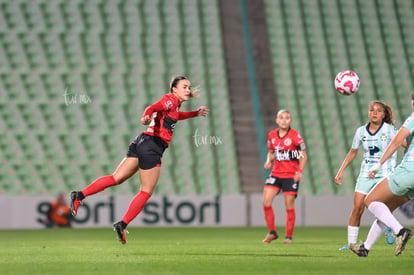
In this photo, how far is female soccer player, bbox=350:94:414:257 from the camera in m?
6.26

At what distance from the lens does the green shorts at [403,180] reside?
6277 millimetres

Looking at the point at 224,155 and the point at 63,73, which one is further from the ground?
the point at 63,73

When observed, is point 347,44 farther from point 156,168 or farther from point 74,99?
point 156,168

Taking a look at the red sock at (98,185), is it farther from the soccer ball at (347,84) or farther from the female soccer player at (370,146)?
the soccer ball at (347,84)

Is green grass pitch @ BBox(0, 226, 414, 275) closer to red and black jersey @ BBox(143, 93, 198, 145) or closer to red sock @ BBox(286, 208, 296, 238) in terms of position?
red sock @ BBox(286, 208, 296, 238)

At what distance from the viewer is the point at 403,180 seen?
630 cm

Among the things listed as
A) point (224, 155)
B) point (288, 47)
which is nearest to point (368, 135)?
point (224, 155)

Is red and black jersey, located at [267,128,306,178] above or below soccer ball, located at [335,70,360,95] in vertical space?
below

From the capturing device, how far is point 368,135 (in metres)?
8.13

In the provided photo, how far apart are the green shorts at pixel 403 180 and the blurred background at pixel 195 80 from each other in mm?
10098

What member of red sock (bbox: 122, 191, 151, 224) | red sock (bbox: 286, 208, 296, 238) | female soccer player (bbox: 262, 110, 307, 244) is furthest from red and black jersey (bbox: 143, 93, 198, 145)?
red sock (bbox: 286, 208, 296, 238)

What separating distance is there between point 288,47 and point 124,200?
24.1 ft

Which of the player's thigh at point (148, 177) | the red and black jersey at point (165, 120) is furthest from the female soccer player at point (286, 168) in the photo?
the player's thigh at point (148, 177)

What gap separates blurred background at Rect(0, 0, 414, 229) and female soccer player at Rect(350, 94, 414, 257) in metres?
9.80
